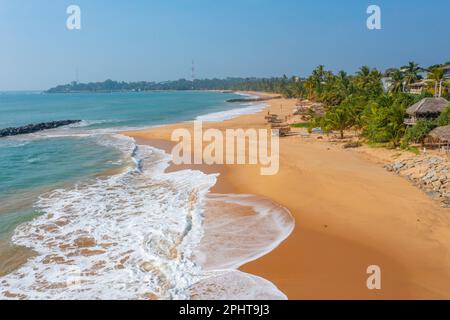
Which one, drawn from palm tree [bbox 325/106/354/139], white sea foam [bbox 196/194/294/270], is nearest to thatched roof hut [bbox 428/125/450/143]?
palm tree [bbox 325/106/354/139]

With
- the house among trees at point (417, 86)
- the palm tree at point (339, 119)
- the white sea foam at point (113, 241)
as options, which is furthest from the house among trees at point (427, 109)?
the house among trees at point (417, 86)

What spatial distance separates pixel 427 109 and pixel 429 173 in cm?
878

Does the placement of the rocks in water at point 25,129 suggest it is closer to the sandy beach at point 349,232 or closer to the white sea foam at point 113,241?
the white sea foam at point 113,241

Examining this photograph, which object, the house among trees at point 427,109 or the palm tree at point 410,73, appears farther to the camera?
the palm tree at point 410,73

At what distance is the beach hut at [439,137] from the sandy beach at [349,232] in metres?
3.57

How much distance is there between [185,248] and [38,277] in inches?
183

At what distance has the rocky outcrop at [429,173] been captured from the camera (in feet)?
56.9

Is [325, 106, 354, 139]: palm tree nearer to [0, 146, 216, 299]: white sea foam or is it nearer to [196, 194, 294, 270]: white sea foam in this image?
[0, 146, 216, 299]: white sea foam

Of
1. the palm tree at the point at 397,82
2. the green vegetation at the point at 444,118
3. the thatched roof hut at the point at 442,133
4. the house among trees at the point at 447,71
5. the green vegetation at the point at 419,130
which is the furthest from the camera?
the house among trees at the point at 447,71

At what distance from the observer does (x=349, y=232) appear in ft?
44.8

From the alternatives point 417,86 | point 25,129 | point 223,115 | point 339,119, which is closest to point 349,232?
point 339,119

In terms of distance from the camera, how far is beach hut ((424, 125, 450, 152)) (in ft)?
73.6

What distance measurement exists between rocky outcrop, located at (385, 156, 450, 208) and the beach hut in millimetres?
1904
